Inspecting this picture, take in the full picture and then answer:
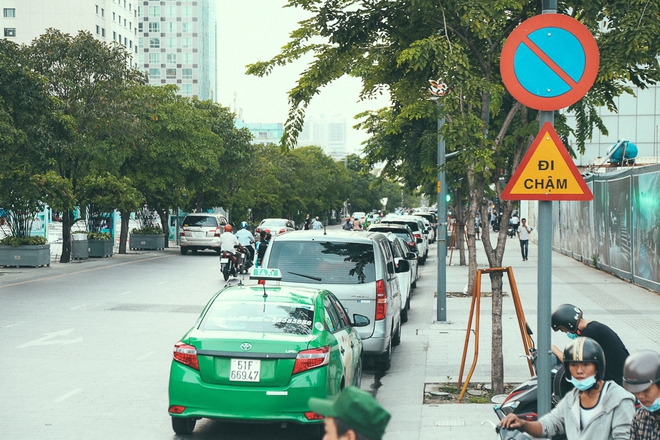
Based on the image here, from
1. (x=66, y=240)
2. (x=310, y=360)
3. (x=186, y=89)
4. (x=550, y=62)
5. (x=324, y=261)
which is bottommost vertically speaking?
(x=310, y=360)

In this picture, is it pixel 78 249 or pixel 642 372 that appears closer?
pixel 642 372

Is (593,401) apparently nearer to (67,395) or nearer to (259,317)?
(259,317)

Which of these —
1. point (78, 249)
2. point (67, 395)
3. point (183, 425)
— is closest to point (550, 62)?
point (183, 425)

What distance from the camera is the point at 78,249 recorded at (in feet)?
108

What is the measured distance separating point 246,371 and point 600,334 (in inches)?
122

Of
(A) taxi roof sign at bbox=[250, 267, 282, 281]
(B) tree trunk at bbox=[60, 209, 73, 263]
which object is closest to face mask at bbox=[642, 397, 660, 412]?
(A) taxi roof sign at bbox=[250, 267, 282, 281]

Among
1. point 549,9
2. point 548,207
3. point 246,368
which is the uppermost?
point 549,9

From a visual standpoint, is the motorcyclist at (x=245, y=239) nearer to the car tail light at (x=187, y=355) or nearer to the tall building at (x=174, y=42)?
the car tail light at (x=187, y=355)

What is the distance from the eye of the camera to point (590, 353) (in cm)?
459

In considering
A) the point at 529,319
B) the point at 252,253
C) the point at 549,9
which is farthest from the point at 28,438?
the point at 252,253

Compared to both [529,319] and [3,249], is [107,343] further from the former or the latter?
[3,249]

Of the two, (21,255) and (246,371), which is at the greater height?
(246,371)

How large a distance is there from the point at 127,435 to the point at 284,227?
37.0 meters

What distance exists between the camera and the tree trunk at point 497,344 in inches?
371
